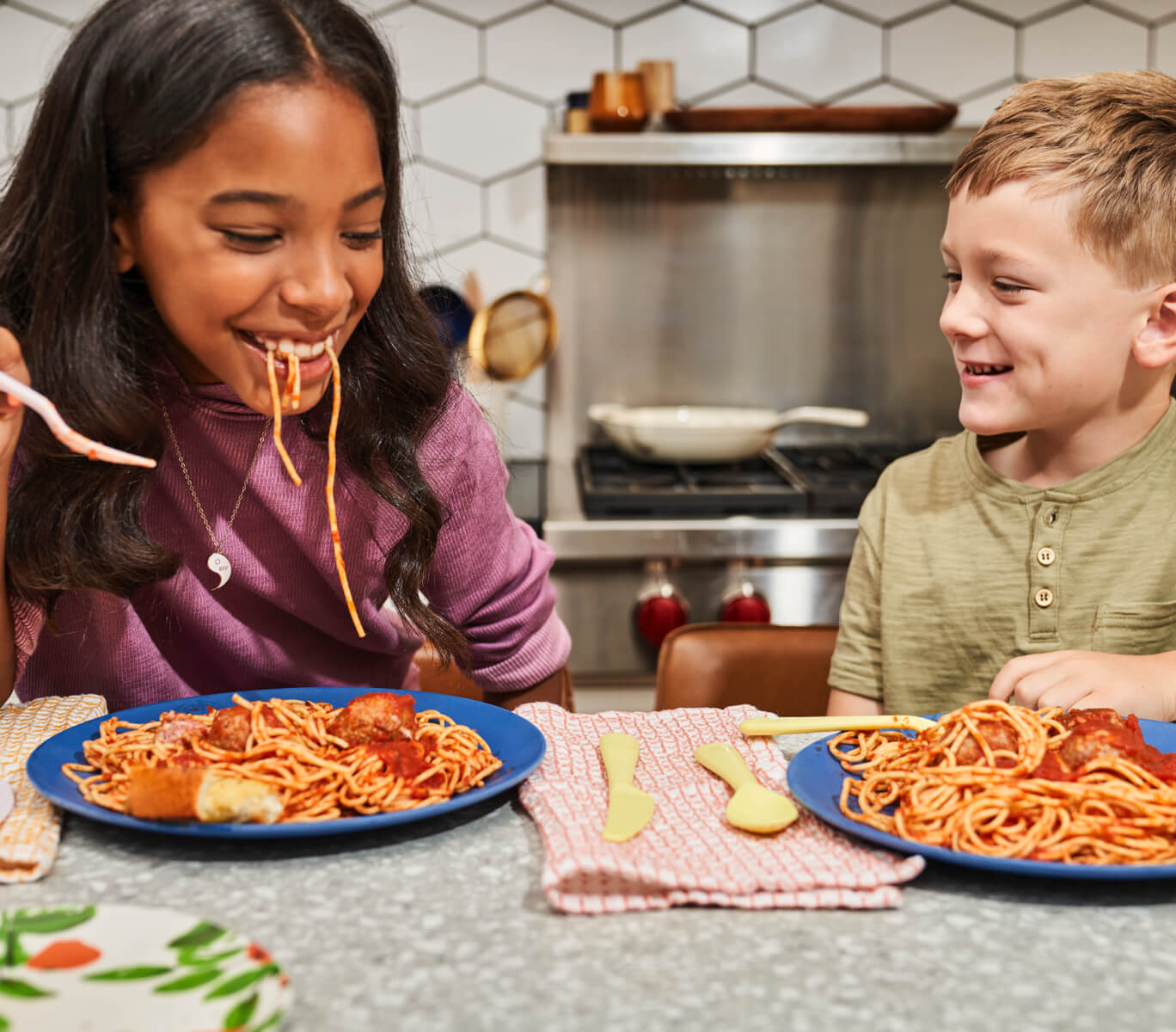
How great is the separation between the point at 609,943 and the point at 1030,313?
0.80 metres

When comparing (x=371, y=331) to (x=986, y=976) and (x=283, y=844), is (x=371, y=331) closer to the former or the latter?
(x=283, y=844)

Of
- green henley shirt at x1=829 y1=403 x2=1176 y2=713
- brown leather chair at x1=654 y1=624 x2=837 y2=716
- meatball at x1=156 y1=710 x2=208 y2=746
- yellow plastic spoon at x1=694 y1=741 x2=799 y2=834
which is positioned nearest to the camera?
yellow plastic spoon at x1=694 y1=741 x2=799 y2=834

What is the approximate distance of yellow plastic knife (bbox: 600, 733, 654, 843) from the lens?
79cm

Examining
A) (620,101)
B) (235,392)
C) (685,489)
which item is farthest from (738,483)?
(235,392)

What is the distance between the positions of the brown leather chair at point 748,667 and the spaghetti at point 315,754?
1.77 feet

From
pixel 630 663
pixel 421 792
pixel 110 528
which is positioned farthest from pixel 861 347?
pixel 421 792

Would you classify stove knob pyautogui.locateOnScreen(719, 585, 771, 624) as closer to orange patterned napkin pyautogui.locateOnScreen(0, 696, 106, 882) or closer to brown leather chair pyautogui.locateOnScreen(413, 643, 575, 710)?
brown leather chair pyautogui.locateOnScreen(413, 643, 575, 710)

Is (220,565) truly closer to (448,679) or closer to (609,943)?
(448,679)

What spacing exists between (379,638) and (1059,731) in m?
0.76

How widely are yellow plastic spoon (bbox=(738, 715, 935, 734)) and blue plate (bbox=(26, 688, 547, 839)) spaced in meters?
0.18

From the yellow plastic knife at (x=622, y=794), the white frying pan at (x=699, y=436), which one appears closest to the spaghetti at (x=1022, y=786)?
the yellow plastic knife at (x=622, y=794)

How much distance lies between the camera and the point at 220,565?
51.4 inches

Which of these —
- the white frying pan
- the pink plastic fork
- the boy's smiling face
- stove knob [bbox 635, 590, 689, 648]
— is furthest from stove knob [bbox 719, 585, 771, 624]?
the pink plastic fork

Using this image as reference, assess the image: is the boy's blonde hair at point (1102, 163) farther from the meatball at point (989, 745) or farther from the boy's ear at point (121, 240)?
the boy's ear at point (121, 240)
